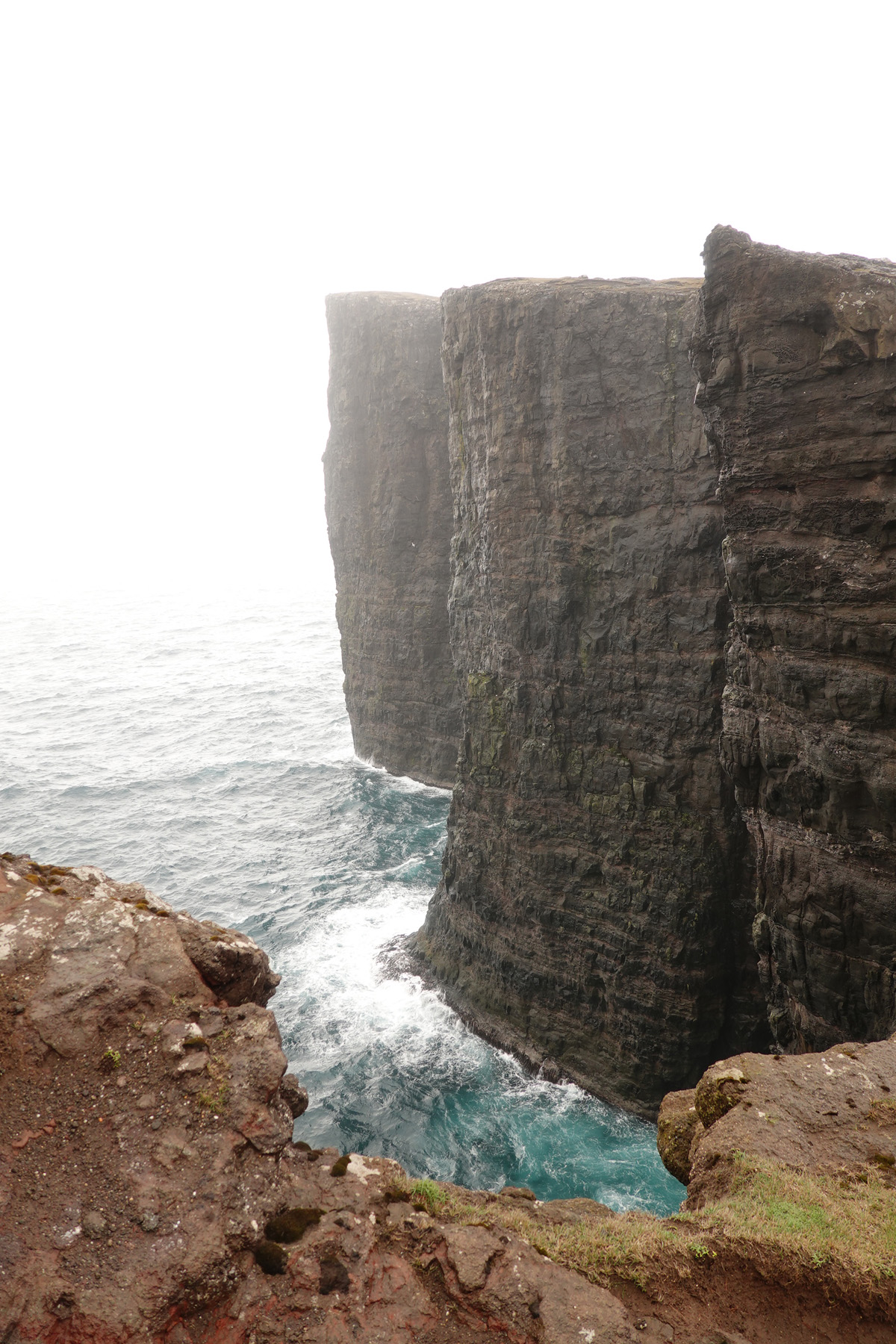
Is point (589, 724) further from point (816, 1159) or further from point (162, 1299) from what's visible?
point (162, 1299)

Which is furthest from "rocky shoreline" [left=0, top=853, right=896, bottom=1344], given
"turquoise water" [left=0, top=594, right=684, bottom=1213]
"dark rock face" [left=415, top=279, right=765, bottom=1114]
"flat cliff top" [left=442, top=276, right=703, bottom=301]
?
"flat cliff top" [left=442, top=276, right=703, bottom=301]

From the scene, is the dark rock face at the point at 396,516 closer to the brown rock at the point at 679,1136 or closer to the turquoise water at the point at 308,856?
the turquoise water at the point at 308,856

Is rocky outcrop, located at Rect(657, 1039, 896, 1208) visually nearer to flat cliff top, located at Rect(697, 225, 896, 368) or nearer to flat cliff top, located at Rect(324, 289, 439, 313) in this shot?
flat cliff top, located at Rect(697, 225, 896, 368)

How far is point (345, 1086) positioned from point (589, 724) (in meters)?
14.6

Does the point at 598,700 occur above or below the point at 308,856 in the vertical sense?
above

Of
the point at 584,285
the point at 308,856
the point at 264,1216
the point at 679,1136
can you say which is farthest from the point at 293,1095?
the point at 308,856

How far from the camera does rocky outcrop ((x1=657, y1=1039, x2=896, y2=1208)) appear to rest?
11695 mm

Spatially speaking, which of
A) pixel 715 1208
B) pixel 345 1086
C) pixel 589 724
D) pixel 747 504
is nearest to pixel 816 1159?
pixel 715 1208

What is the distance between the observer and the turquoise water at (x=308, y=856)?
25.2 m

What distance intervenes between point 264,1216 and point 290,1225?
13.3 inches

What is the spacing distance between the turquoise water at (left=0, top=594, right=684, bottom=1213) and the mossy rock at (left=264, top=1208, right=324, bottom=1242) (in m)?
15.5

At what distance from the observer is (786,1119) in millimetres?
12562

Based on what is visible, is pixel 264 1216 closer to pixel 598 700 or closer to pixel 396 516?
pixel 598 700

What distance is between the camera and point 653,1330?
30.1 ft
